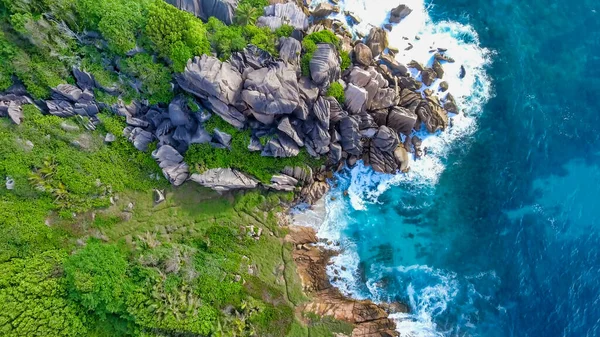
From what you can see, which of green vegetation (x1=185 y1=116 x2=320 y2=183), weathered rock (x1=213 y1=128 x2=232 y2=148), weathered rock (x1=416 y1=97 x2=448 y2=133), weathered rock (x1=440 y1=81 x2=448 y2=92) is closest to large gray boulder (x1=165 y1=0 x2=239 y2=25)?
green vegetation (x1=185 y1=116 x2=320 y2=183)

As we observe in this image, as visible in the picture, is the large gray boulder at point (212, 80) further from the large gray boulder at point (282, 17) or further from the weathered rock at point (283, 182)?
the weathered rock at point (283, 182)

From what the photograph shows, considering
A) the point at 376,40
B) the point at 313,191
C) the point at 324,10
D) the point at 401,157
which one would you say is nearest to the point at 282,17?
the point at 324,10

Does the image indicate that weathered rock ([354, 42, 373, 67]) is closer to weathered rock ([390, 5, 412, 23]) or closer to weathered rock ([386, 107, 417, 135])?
weathered rock ([386, 107, 417, 135])

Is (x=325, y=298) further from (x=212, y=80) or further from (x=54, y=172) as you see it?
(x=54, y=172)

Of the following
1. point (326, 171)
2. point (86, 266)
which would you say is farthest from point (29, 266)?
point (326, 171)

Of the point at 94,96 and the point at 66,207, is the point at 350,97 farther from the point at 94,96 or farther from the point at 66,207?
the point at 66,207

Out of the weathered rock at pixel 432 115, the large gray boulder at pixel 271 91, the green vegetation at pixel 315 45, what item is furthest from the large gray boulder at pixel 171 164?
the weathered rock at pixel 432 115
